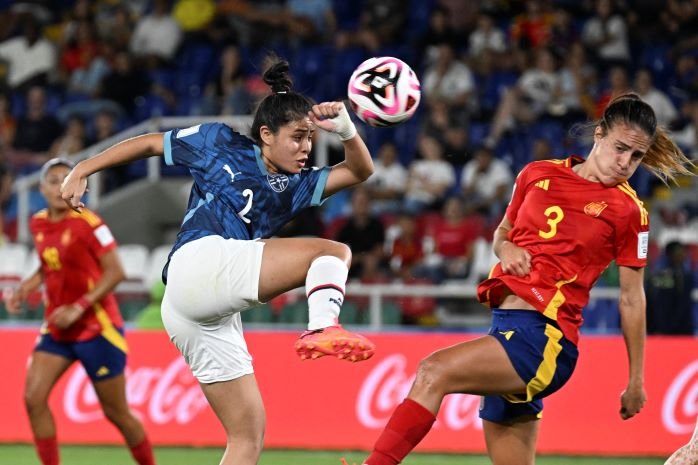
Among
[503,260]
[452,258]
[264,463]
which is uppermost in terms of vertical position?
[503,260]

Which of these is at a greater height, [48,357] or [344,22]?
A: [344,22]

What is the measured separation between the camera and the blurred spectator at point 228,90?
1399 centimetres

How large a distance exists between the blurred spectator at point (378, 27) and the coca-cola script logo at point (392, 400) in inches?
223

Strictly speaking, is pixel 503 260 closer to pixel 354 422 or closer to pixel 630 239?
pixel 630 239

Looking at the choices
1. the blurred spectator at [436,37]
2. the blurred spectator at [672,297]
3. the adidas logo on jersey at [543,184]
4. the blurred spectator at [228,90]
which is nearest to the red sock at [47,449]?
the adidas logo on jersey at [543,184]

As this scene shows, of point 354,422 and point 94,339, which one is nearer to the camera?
point 94,339

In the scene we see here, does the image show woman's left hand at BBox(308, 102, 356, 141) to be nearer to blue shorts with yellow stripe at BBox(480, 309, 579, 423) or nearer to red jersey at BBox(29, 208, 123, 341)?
blue shorts with yellow stripe at BBox(480, 309, 579, 423)

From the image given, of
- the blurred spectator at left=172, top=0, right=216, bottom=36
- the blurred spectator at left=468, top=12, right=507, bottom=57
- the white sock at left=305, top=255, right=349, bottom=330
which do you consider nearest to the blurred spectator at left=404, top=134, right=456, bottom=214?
the blurred spectator at left=468, top=12, right=507, bottom=57

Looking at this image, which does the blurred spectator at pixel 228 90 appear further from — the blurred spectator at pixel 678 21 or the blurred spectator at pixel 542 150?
the blurred spectator at pixel 678 21

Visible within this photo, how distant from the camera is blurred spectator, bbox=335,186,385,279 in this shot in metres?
11.6

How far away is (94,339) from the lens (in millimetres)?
7773

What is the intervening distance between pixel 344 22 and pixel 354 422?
6968 mm

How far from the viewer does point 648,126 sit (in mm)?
5109

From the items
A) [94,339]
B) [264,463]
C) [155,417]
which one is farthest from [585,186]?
[155,417]
